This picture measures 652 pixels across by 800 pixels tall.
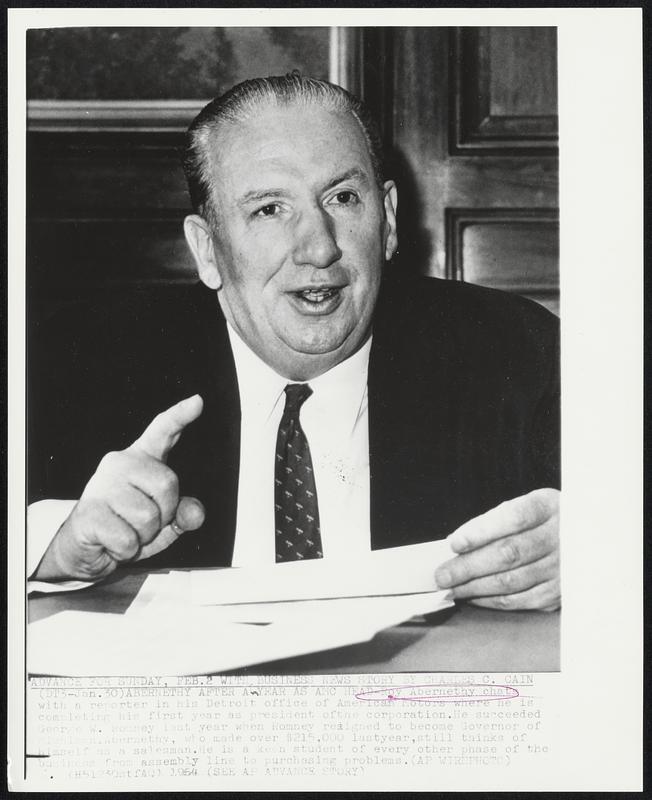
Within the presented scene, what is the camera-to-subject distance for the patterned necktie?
32.9 inches

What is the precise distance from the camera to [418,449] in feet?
2.80

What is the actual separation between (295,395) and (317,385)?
27 mm

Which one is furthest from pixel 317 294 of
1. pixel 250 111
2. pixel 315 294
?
pixel 250 111

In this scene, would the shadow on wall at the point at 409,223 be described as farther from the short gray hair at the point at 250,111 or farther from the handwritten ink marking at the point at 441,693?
the handwritten ink marking at the point at 441,693

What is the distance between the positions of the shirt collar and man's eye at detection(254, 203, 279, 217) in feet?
0.42

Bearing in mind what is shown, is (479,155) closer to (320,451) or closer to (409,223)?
(409,223)

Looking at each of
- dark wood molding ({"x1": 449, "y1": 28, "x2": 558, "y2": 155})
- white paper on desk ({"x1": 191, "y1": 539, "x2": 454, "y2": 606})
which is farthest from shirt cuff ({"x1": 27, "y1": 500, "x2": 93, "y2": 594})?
dark wood molding ({"x1": 449, "y1": 28, "x2": 558, "y2": 155})

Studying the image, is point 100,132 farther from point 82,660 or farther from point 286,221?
point 82,660

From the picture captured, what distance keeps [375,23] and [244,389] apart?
1.36 feet

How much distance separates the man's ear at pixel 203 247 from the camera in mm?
864

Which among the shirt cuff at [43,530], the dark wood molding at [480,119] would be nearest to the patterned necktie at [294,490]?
the shirt cuff at [43,530]

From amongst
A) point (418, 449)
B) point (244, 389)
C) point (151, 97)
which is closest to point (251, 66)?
point (151, 97)

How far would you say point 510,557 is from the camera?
79 cm

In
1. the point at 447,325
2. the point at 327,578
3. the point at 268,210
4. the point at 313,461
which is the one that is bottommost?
the point at 327,578
